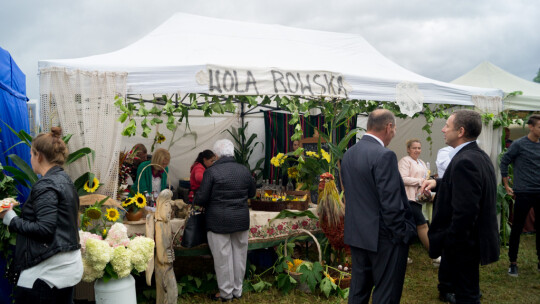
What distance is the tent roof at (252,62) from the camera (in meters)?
3.95

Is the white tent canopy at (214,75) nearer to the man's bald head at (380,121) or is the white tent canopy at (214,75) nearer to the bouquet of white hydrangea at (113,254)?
the bouquet of white hydrangea at (113,254)

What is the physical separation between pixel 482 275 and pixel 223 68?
3830 mm

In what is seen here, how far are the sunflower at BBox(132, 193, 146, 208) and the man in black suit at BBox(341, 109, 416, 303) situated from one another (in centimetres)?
206

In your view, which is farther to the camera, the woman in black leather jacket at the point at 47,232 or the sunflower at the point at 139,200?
the sunflower at the point at 139,200

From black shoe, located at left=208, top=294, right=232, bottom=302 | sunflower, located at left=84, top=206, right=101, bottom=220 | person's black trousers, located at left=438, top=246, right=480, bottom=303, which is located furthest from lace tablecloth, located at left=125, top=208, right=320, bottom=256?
person's black trousers, located at left=438, top=246, right=480, bottom=303

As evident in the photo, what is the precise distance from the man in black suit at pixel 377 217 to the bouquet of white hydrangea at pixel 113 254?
1.62 m

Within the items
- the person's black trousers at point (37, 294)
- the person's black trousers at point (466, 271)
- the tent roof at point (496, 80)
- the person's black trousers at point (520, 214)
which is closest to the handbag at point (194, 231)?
the person's black trousers at point (37, 294)

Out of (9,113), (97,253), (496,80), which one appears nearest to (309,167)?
(97,253)

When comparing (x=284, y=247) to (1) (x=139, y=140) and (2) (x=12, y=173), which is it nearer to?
(2) (x=12, y=173)

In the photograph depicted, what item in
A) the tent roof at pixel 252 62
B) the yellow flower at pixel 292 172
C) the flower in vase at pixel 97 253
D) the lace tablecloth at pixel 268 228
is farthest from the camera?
the yellow flower at pixel 292 172

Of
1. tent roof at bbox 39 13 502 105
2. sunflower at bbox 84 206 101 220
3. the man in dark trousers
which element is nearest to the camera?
sunflower at bbox 84 206 101 220

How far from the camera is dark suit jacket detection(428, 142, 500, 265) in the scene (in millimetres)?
2549

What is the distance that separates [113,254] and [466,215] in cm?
248

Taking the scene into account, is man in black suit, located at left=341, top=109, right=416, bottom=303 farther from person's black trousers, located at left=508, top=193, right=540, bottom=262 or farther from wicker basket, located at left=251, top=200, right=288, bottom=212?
person's black trousers, located at left=508, top=193, right=540, bottom=262
